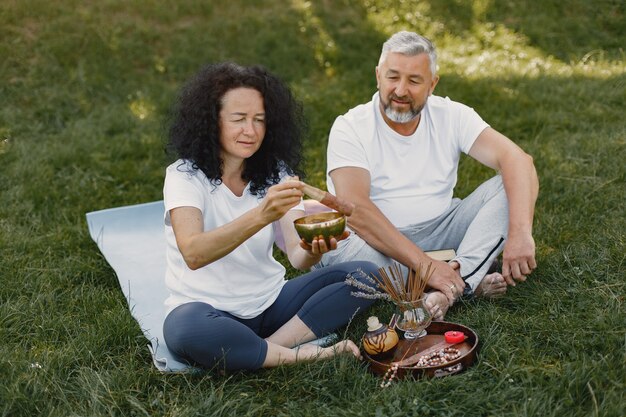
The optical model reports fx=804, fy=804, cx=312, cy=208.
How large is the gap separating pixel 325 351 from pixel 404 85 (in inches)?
58.7

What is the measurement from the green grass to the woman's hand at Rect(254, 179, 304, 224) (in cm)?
72

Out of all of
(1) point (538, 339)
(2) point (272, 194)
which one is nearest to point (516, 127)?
(1) point (538, 339)

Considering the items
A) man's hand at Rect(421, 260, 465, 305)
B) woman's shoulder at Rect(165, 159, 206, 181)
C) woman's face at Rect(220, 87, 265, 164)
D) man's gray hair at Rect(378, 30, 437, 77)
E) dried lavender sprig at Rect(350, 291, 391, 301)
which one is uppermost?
man's gray hair at Rect(378, 30, 437, 77)

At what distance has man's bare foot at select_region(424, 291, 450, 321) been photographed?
372 cm

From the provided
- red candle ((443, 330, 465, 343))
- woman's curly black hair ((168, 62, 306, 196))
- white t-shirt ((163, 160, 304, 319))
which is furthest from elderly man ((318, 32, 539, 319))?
white t-shirt ((163, 160, 304, 319))

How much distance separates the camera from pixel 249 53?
8.12 metres

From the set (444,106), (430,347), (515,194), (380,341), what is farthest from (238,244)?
(444,106)

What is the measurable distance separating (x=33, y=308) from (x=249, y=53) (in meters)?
4.67

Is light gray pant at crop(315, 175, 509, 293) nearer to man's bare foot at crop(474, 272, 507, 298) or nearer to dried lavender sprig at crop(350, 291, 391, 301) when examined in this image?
man's bare foot at crop(474, 272, 507, 298)

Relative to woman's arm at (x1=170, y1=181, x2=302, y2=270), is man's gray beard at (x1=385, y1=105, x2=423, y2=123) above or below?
above

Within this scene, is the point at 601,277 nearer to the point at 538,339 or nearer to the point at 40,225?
the point at 538,339

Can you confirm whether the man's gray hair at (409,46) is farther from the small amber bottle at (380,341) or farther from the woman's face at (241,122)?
the small amber bottle at (380,341)

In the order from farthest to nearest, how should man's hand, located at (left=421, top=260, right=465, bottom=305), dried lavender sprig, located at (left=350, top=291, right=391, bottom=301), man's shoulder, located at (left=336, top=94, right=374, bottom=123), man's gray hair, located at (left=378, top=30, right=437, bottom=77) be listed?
man's shoulder, located at (left=336, top=94, right=374, bottom=123) → man's gray hair, located at (left=378, top=30, right=437, bottom=77) → man's hand, located at (left=421, top=260, right=465, bottom=305) → dried lavender sprig, located at (left=350, top=291, right=391, bottom=301)

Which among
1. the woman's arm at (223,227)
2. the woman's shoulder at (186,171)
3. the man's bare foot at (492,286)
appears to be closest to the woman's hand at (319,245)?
the woman's arm at (223,227)
